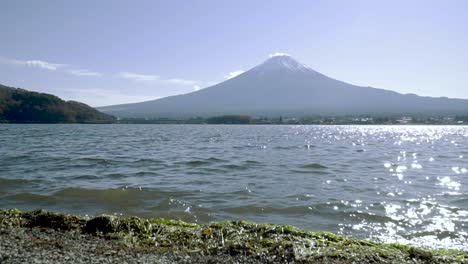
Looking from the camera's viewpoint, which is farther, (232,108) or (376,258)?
(232,108)

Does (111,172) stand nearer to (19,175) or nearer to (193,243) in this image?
(19,175)

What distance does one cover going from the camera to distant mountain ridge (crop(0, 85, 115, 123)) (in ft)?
268

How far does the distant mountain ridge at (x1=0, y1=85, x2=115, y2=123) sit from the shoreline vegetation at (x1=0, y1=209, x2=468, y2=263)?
8560 centimetres

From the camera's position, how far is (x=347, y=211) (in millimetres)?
9656

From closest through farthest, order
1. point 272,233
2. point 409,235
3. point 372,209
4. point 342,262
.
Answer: point 342,262 → point 272,233 → point 409,235 → point 372,209

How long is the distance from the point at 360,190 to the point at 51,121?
282 feet

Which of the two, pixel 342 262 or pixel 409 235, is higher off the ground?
pixel 342 262

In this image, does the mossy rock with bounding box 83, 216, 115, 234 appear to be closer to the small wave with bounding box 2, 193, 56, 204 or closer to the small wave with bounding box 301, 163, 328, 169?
the small wave with bounding box 2, 193, 56, 204

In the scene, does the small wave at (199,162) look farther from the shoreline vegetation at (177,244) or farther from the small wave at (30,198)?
the shoreline vegetation at (177,244)

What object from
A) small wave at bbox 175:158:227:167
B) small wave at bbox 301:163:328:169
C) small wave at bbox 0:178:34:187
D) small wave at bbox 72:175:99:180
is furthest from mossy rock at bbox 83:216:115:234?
small wave at bbox 301:163:328:169

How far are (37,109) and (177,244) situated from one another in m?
88.9

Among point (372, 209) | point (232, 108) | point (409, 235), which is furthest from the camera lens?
point (232, 108)

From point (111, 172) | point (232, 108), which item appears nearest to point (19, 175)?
point (111, 172)

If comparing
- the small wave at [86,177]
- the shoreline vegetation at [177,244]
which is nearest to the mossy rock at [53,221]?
the shoreline vegetation at [177,244]
